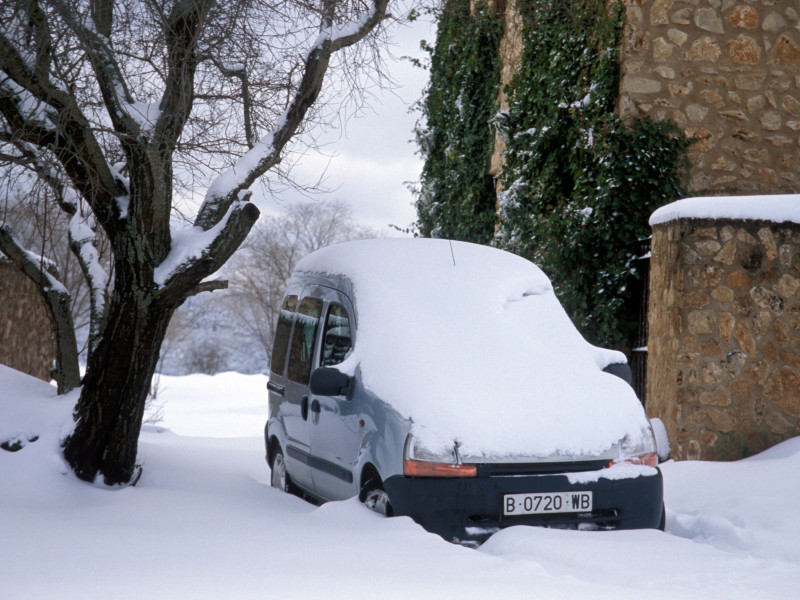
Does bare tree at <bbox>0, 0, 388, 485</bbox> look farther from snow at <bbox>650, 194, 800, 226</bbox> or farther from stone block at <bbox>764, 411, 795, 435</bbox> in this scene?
stone block at <bbox>764, 411, 795, 435</bbox>

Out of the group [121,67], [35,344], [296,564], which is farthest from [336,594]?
[35,344]

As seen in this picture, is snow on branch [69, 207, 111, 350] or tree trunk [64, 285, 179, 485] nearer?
tree trunk [64, 285, 179, 485]

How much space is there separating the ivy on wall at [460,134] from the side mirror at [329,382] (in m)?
8.58

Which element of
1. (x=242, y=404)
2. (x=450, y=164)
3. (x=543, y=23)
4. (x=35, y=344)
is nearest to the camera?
(x=543, y=23)

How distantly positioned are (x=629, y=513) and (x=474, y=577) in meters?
1.34

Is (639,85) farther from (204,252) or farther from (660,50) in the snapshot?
(204,252)

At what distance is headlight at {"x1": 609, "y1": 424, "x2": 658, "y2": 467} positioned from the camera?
14.8 ft

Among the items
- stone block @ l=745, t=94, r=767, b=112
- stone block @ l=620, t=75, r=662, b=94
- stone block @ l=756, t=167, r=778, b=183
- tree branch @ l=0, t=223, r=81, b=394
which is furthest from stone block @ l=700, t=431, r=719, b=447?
tree branch @ l=0, t=223, r=81, b=394

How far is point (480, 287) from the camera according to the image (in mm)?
5375

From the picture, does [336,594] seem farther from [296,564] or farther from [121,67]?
[121,67]

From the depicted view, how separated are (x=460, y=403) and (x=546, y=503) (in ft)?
2.16

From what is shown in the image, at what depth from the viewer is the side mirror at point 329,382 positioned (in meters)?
4.76

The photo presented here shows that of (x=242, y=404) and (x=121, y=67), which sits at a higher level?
(x=121, y=67)

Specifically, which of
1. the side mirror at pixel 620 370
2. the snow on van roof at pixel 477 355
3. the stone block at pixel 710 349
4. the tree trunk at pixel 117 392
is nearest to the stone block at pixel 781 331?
the stone block at pixel 710 349
